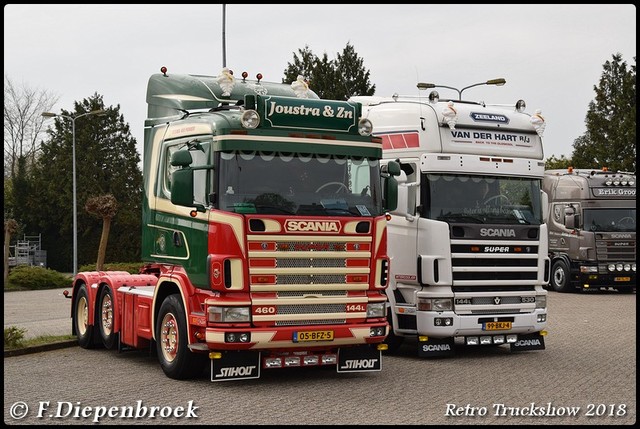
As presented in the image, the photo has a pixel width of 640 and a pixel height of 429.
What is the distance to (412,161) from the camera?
46.4 feet

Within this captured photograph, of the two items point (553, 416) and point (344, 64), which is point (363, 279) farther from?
point (344, 64)

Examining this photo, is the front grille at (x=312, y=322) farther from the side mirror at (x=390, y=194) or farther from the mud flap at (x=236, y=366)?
the side mirror at (x=390, y=194)

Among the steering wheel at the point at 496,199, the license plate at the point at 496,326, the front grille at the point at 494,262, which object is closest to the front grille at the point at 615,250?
the front grille at the point at 494,262

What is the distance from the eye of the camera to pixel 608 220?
94.9 feet

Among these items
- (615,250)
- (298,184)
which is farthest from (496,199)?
(615,250)

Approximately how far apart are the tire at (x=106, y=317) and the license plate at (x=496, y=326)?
544cm

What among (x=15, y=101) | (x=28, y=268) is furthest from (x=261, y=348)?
(x=15, y=101)

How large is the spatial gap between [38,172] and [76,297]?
148 feet

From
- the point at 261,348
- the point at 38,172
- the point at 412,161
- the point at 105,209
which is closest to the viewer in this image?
the point at 261,348

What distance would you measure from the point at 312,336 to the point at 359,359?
3.17ft

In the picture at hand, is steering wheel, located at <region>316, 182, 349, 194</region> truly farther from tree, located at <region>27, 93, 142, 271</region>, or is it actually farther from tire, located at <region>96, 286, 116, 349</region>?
tree, located at <region>27, 93, 142, 271</region>

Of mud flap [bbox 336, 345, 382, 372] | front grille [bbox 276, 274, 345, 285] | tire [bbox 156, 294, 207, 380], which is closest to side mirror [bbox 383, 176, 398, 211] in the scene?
front grille [bbox 276, 274, 345, 285]

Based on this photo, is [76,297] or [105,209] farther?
[105,209]

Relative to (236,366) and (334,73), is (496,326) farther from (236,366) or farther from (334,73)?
(334,73)
